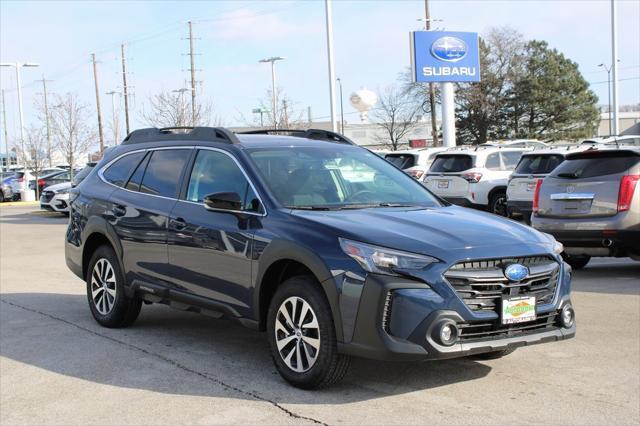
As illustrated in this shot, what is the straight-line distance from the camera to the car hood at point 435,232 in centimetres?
487

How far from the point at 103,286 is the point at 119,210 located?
823 mm

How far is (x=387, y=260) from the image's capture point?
188 inches

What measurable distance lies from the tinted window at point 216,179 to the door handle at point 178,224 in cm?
19

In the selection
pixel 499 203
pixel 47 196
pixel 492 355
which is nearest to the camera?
pixel 492 355

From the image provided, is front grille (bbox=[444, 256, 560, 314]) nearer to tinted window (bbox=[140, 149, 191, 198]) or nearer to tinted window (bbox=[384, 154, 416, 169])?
tinted window (bbox=[140, 149, 191, 198])

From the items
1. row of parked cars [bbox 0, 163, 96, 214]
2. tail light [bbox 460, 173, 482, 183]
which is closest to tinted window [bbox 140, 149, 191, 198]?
tail light [bbox 460, 173, 482, 183]

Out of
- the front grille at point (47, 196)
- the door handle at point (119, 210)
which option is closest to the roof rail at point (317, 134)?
the door handle at point (119, 210)

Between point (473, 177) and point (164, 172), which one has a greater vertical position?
point (164, 172)

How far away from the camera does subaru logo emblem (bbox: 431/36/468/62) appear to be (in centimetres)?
3275

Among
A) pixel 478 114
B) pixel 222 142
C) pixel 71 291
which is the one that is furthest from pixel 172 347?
pixel 478 114

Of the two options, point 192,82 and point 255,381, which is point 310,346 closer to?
point 255,381

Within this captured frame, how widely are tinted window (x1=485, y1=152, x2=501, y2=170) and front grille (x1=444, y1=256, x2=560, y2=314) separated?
1449 centimetres

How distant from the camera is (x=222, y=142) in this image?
250 inches

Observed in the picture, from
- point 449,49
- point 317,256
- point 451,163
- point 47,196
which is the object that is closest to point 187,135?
point 317,256
